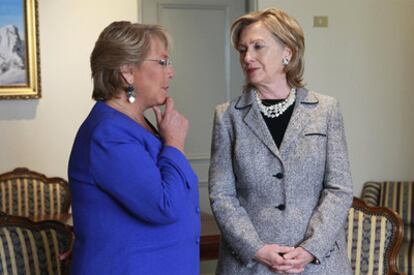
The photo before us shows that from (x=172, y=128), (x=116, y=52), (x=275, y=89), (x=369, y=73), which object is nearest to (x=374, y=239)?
(x=275, y=89)

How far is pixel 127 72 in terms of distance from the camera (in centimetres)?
164

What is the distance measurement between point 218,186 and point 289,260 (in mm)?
315

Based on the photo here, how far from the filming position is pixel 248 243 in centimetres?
188

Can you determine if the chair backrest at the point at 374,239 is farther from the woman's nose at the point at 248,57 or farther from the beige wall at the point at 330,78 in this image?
the beige wall at the point at 330,78

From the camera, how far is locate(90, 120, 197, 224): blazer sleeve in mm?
1511

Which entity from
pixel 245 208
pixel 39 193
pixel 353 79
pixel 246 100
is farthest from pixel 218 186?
pixel 353 79

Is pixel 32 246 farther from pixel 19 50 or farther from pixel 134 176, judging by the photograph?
pixel 19 50

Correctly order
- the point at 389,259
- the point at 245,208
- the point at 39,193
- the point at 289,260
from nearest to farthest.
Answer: the point at 289,260 < the point at 245,208 < the point at 389,259 < the point at 39,193

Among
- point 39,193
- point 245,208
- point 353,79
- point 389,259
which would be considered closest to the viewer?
point 245,208

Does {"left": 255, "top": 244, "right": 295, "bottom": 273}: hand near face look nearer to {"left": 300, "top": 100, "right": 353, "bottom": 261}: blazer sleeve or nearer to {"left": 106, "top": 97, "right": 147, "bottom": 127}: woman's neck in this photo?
{"left": 300, "top": 100, "right": 353, "bottom": 261}: blazer sleeve

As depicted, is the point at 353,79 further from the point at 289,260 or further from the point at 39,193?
the point at 289,260

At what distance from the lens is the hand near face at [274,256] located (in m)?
1.86

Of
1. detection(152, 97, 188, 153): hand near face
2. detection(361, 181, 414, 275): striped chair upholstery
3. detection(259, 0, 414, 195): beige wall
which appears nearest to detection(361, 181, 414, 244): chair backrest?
detection(361, 181, 414, 275): striped chair upholstery

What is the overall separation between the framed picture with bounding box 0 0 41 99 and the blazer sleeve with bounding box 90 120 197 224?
3.00 m
